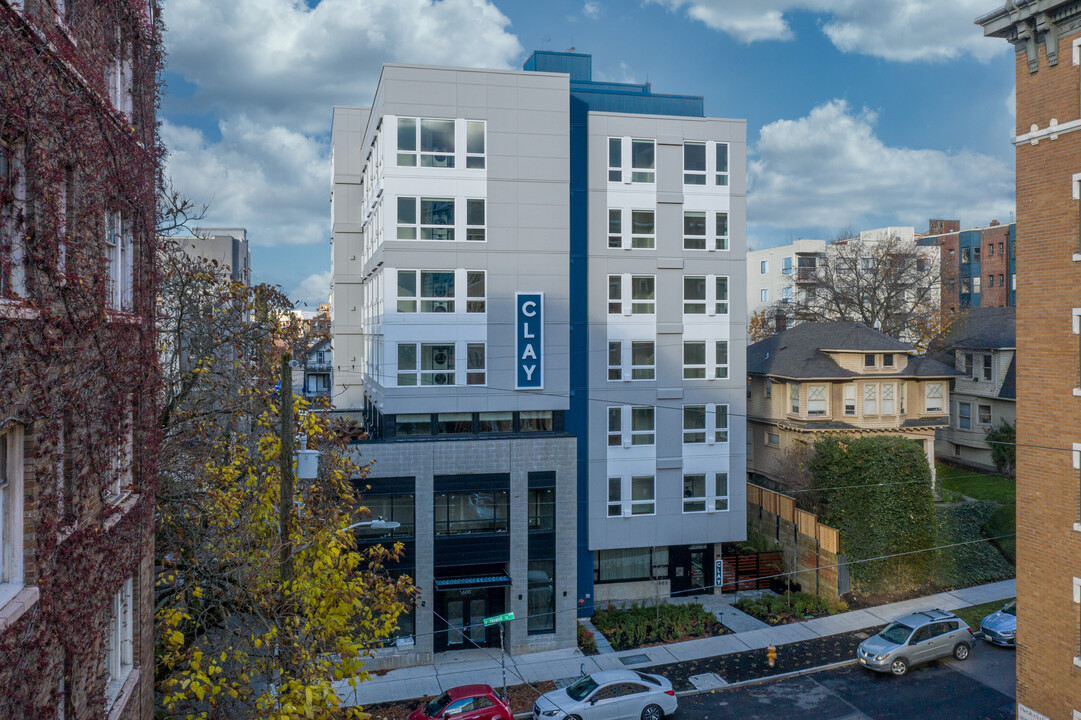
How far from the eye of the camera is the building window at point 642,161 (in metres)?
29.0

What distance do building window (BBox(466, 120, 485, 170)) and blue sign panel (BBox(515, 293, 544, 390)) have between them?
4.97 meters

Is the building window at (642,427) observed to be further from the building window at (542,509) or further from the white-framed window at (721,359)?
the building window at (542,509)

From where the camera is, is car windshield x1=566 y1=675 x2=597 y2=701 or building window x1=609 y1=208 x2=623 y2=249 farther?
building window x1=609 y1=208 x2=623 y2=249

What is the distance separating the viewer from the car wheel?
67.6 feet

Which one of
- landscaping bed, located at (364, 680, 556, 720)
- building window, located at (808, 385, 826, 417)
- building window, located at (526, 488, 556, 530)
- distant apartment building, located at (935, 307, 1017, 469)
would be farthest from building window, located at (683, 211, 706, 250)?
distant apartment building, located at (935, 307, 1017, 469)

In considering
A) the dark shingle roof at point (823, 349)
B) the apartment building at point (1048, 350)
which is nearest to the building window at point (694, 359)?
the dark shingle roof at point (823, 349)

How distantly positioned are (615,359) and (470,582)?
392 inches

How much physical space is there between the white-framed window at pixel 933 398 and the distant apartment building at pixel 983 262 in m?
27.3

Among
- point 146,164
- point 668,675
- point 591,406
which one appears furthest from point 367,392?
point 146,164

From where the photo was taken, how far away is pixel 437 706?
1992cm

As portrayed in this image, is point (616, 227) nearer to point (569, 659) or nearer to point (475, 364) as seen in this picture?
point (475, 364)

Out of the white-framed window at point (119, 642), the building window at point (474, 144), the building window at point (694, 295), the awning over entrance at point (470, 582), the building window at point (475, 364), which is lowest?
the awning over entrance at point (470, 582)

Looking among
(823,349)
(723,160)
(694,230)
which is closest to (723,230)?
(694,230)

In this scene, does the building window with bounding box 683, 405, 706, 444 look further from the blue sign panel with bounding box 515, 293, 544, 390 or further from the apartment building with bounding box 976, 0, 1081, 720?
the apartment building with bounding box 976, 0, 1081, 720
